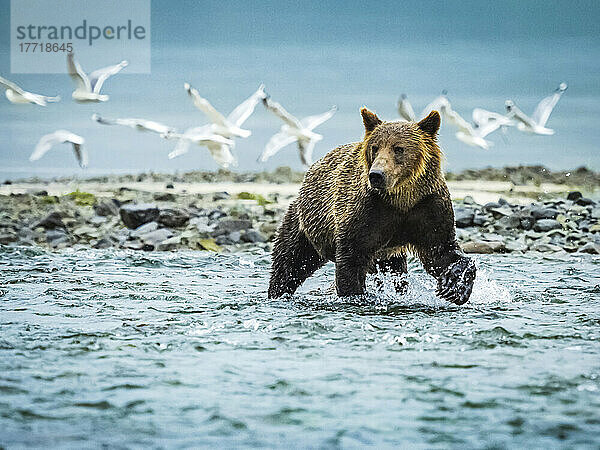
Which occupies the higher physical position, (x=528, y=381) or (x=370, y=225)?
(x=370, y=225)

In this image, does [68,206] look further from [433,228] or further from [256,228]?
[433,228]

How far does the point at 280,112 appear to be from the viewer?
1555 cm

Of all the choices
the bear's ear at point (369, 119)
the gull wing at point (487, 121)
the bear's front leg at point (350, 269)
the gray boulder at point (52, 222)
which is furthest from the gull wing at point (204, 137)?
the bear's front leg at point (350, 269)

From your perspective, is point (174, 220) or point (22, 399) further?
point (174, 220)

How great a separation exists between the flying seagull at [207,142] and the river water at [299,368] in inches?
336

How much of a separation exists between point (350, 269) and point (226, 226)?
6.61 m

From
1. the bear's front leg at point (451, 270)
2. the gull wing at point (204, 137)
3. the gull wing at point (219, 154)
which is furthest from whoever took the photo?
the gull wing at point (219, 154)

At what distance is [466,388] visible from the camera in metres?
4.09

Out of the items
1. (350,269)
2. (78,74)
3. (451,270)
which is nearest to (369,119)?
(350,269)

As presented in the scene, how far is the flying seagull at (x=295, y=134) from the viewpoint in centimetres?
1558

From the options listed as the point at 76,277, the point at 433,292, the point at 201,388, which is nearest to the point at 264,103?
the point at 76,277

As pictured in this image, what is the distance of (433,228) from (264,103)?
9.56m

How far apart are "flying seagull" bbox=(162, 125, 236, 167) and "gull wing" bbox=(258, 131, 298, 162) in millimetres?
751

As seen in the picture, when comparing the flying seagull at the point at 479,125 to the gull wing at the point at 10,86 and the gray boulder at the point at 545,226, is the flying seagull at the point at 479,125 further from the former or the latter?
the gull wing at the point at 10,86
